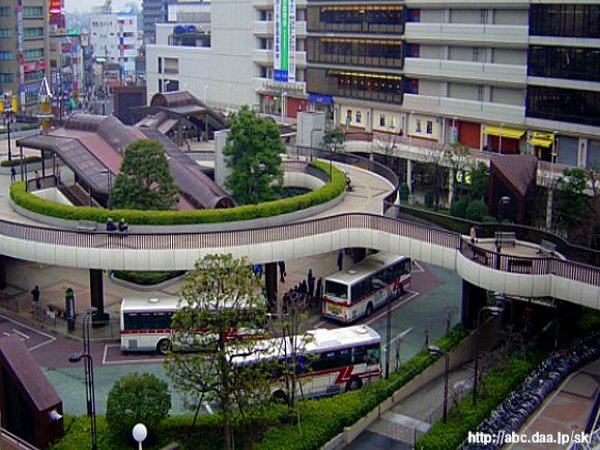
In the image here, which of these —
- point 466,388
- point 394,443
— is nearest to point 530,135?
point 466,388

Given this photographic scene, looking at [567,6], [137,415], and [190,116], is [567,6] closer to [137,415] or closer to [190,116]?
[190,116]

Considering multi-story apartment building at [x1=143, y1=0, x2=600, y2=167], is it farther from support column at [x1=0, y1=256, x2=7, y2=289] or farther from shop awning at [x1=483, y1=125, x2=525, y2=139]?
support column at [x1=0, y1=256, x2=7, y2=289]

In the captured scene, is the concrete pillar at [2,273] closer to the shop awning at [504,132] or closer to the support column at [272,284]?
the support column at [272,284]

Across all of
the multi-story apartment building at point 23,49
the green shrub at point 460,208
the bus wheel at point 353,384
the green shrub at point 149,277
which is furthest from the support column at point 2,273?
the multi-story apartment building at point 23,49

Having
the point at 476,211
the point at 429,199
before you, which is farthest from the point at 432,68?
the point at 476,211

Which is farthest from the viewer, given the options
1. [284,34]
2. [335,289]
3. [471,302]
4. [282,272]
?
[284,34]

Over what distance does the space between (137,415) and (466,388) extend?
11.0 m

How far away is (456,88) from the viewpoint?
6066 cm

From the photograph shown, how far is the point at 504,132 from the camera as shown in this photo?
187 ft

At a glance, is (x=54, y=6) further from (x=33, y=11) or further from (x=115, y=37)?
(x=115, y=37)

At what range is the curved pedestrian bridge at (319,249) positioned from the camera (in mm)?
28766

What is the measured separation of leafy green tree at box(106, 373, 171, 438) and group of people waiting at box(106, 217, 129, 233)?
1187 cm

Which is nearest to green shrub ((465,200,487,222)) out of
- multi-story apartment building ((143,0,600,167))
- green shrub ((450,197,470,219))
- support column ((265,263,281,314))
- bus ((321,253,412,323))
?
green shrub ((450,197,470,219))

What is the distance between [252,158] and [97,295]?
12.5m
